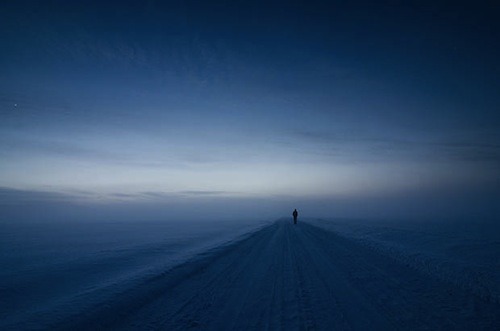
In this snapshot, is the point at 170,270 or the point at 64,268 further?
the point at 64,268

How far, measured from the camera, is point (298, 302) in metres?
6.33

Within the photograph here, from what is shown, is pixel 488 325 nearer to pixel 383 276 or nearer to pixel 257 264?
pixel 383 276

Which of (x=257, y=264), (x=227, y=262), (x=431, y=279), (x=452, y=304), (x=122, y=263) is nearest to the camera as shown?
(x=452, y=304)

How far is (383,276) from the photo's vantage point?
28.9 ft

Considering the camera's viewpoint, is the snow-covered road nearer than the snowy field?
Yes

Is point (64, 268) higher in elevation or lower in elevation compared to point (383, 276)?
lower

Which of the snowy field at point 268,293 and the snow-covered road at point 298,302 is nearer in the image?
the snow-covered road at point 298,302

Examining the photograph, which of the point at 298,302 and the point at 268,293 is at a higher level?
the point at 298,302

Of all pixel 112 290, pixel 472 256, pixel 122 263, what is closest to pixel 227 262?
pixel 112 290

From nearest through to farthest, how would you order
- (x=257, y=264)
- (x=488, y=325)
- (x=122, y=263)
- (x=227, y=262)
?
(x=488, y=325)
(x=257, y=264)
(x=227, y=262)
(x=122, y=263)

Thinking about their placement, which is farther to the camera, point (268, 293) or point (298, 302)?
point (268, 293)

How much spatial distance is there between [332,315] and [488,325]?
10.8 ft

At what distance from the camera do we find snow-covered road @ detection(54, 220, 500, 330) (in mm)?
5344

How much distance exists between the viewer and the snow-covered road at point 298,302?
534 centimetres
